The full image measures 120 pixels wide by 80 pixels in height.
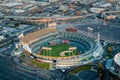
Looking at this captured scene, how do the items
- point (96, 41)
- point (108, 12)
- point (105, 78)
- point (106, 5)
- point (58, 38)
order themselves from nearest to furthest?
point (105, 78) → point (96, 41) → point (58, 38) → point (108, 12) → point (106, 5)

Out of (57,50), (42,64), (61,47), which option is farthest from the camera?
(61,47)

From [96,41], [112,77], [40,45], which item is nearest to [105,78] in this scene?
[112,77]

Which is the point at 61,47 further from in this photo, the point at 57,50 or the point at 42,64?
the point at 42,64

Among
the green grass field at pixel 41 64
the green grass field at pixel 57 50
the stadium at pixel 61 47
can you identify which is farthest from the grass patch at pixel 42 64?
the green grass field at pixel 57 50

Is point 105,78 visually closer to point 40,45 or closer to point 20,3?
point 40,45

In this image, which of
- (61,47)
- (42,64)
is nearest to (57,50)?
(61,47)

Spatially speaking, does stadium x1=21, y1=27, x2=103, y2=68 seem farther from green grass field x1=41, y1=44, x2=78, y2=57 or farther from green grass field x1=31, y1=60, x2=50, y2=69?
green grass field x1=31, y1=60, x2=50, y2=69

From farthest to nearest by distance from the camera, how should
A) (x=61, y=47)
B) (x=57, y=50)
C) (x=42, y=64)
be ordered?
(x=61, y=47) < (x=57, y=50) < (x=42, y=64)

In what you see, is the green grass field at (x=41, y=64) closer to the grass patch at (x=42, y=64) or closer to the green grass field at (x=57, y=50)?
the grass patch at (x=42, y=64)
